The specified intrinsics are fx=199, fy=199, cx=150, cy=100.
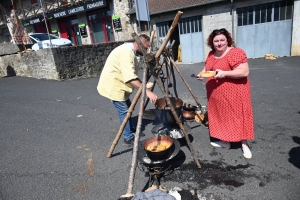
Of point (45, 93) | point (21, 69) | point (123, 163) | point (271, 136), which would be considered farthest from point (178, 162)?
point (21, 69)

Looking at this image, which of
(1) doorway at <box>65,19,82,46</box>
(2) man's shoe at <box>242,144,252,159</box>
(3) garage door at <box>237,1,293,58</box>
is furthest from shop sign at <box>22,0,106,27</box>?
(2) man's shoe at <box>242,144,252,159</box>

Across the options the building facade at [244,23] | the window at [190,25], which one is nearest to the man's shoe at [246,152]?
the building facade at [244,23]

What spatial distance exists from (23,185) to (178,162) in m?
2.34

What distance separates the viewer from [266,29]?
449 inches

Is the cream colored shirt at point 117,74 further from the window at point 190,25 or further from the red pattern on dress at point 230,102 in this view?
the window at point 190,25

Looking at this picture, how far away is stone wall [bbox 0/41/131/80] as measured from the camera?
894 centimetres

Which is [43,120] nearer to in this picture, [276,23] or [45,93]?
[45,93]

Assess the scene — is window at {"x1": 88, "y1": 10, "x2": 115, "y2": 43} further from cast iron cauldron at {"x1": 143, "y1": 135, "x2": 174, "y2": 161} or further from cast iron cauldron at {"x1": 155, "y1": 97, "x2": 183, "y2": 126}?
cast iron cauldron at {"x1": 143, "y1": 135, "x2": 174, "y2": 161}

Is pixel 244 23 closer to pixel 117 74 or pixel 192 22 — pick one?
pixel 192 22

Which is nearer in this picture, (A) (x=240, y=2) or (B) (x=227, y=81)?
(B) (x=227, y=81)

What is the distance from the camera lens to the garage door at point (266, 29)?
35.5ft

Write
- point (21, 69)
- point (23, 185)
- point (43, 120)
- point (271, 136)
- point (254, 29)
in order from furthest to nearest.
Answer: point (254, 29) → point (21, 69) → point (43, 120) → point (271, 136) → point (23, 185)

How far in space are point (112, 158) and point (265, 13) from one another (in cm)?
1200

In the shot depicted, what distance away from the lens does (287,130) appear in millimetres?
3762
